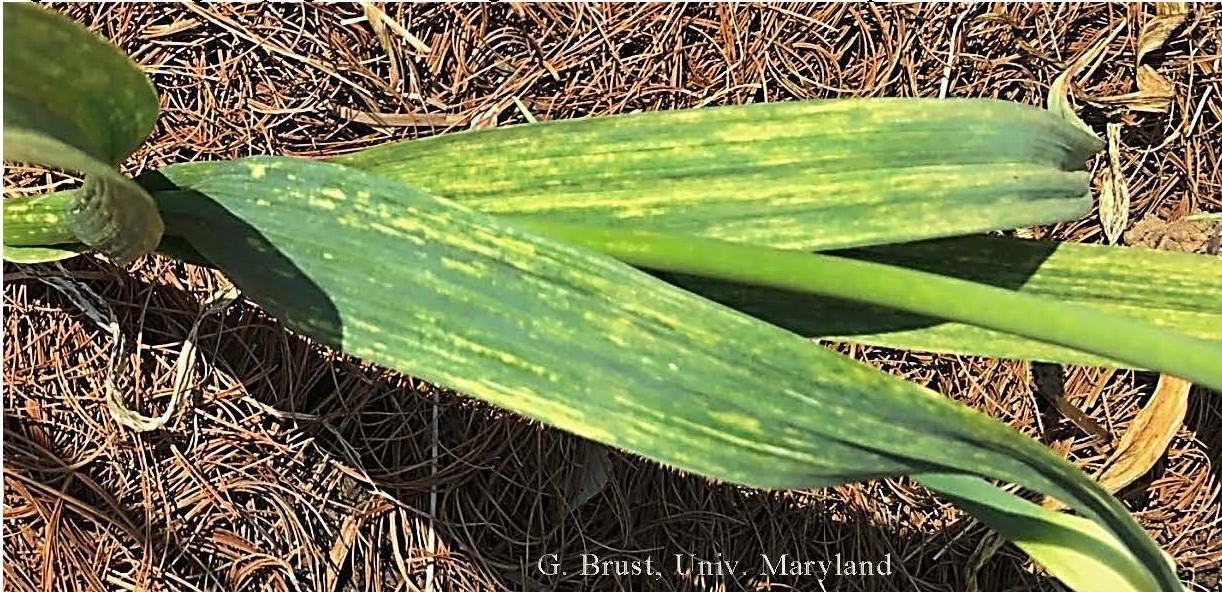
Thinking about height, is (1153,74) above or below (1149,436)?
above

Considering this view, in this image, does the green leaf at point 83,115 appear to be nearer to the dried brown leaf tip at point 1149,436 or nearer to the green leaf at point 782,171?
the green leaf at point 782,171

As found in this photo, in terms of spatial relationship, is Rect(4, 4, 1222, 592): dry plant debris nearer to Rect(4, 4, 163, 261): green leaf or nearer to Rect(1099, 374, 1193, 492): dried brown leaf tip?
Rect(1099, 374, 1193, 492): dried brown leaf tip

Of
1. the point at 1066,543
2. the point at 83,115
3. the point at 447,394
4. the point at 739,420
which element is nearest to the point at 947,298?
the point at 739,420

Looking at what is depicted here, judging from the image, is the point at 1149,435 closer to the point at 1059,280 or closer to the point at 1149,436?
the point at 1149,436

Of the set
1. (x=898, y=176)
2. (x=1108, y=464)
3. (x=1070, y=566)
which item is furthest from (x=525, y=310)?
(x=1108, y=464)

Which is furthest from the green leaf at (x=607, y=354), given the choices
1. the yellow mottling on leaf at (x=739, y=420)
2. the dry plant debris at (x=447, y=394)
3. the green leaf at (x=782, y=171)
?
the dry plant debris at (x=447, y=394)

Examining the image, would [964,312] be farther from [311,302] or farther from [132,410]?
[132,410]
